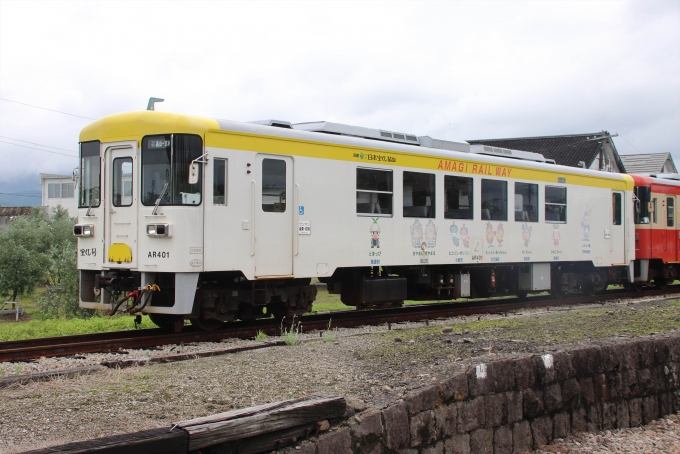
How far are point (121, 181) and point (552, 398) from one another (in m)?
6.95

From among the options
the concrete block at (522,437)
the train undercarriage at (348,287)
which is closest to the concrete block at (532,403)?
the concrete block at (522,437)

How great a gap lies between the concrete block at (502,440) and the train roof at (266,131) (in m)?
5.91

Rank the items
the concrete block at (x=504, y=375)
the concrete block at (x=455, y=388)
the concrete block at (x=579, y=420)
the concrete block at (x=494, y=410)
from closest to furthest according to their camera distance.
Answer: the concrete block at (x=455, y=388), the concrete block at (x=494, y=410), the concrete block at (x=504, y=375), the concrete block at (x=579, y=420)

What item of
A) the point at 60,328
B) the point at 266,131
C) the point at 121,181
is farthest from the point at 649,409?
the point at 60,328

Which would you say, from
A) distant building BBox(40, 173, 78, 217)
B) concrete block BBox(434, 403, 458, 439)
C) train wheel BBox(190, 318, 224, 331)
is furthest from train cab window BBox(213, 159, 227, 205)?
distant building BBox(40, 173, 78, 217)

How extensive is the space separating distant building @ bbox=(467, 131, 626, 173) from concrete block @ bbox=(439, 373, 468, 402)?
117 ft

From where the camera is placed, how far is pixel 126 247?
9.92 metres

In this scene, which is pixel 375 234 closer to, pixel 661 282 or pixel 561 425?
pixel 561 425

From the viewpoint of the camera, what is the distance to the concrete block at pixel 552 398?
6836 millimetres

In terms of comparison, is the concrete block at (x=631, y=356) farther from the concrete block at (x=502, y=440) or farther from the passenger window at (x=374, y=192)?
the passenger window at (x=374, y=192)

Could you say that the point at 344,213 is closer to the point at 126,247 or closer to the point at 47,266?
the point at 126,247

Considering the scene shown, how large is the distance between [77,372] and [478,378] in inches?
149

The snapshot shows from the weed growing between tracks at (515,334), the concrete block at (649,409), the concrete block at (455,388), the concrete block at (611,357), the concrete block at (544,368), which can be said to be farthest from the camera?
the concrete block at (649,409)

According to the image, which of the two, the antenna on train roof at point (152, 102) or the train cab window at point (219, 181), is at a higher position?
the antenna on train roof at point (152, 102)
